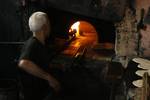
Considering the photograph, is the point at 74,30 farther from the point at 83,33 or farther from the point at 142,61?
the point at 142,61

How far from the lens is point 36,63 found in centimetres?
385

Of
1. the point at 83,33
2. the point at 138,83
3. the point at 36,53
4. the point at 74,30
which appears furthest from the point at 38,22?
the point at 83,33

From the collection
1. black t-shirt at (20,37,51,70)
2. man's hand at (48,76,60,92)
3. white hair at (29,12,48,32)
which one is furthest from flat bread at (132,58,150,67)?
white hair at (29,12,48,32)

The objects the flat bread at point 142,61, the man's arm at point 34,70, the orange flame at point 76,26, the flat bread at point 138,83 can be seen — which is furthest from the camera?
the orange flame at point 76,26

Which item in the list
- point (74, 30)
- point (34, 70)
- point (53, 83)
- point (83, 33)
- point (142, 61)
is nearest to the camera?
point (34, 70)

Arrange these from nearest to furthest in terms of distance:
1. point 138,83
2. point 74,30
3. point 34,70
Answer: point 138,83, point 34,70, point 74,30

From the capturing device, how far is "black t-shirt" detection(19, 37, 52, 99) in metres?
3.81

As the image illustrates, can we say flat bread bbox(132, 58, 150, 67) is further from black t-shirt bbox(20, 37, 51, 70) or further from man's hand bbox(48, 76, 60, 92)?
black t-shirt bbox(20, 37, 51, 70)

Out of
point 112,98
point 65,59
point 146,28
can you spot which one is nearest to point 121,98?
point 112,98

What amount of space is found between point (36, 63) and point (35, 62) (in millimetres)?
19

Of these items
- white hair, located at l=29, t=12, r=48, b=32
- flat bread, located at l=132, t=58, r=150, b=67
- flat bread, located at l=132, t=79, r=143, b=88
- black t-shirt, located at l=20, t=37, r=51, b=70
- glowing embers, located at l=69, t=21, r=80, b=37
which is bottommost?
flat bread, located at l=132, t=79, r=143, b=88

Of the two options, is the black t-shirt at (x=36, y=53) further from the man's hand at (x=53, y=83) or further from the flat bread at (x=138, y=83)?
the flat bread at (x=138, y=83)

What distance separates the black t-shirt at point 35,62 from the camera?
12.5 feet

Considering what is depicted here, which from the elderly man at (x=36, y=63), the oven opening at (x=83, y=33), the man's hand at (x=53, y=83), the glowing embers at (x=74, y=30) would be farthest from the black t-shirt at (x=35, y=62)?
the glowing embers at (x=74, y=30)
